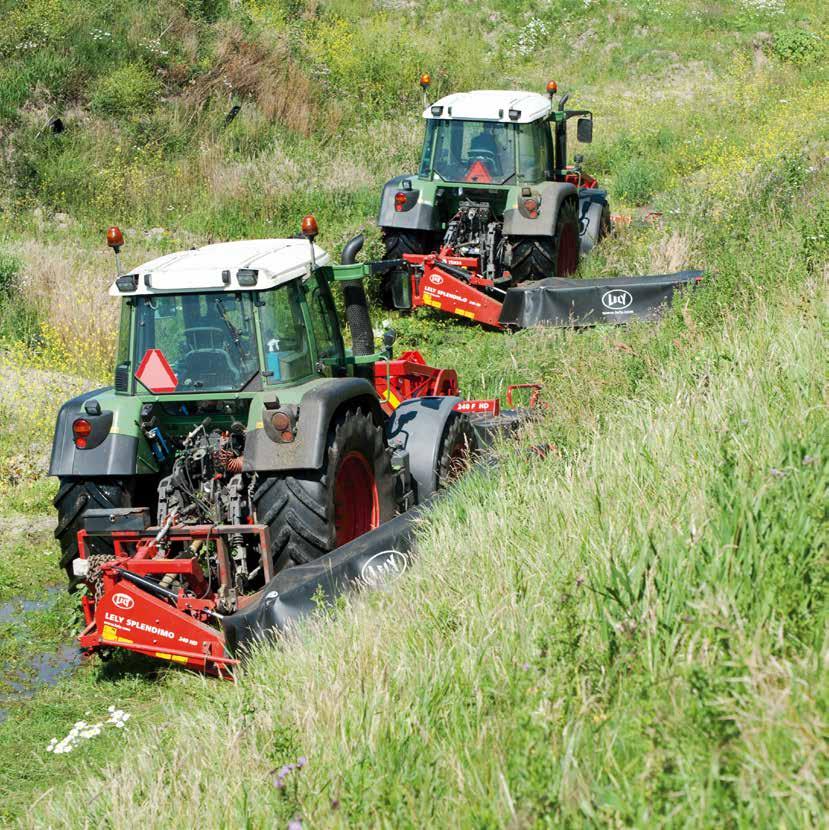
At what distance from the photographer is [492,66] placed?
2528cm

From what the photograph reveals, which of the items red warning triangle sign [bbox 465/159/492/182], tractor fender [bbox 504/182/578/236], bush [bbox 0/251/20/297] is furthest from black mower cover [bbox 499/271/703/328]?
bush [bbox 0/251/20/297]

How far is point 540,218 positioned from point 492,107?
1.25 m

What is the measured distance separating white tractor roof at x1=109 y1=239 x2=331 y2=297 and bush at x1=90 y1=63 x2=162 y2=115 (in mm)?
11818

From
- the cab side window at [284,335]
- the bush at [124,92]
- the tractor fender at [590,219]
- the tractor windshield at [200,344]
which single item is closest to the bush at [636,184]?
the tractor fender at [590,219]

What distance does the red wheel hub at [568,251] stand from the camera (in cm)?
1241

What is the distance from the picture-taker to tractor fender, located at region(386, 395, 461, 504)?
7.05m

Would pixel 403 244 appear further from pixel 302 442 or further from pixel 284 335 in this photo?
pixel 302 442

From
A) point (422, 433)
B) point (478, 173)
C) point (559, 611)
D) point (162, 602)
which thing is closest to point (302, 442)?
point (162, 602)

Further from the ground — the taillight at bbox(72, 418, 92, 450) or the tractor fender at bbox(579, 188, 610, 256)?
the tractor fender at bbox(579, 188, 610, 256)

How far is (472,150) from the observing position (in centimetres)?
1229

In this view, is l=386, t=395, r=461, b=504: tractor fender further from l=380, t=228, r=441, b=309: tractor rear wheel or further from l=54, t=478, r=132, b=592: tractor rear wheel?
l=380, t=228, r=441, b=309: tractor rear wheel

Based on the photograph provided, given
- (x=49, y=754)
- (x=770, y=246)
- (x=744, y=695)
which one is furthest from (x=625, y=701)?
(x=770, y=246)

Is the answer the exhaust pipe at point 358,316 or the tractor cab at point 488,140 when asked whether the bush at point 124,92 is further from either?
the exhaust pipe at point 358,316

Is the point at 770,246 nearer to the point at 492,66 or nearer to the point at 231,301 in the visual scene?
the point at 231,301
